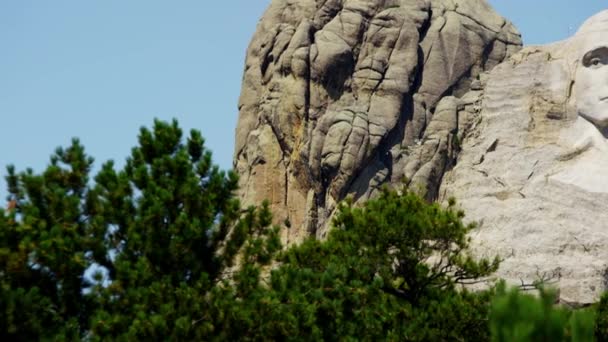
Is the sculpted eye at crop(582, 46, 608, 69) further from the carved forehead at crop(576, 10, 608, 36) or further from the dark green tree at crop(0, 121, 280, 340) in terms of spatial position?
the dark green tree at crop(0, 121, 280, 340)

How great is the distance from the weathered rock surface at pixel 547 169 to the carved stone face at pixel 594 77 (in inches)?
0.9

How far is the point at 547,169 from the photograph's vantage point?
32.8 meters

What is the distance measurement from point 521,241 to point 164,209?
1114cm

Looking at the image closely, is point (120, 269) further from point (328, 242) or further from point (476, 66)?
point (476, 66)

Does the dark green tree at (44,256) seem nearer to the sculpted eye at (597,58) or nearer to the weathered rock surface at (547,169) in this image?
the weathered rock surface at (547,169)

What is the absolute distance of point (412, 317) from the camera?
2616cm

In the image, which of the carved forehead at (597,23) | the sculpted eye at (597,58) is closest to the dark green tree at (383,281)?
the sculpted eye at (597,58)

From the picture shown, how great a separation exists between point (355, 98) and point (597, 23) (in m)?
9.08

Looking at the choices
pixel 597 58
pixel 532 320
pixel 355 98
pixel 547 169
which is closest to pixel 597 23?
pixel 597 58

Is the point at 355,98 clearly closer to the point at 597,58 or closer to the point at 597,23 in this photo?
the point at 597,23

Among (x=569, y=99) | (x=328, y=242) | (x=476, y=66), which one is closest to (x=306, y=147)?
(x=476, y=66)

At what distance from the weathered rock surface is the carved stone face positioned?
0.07 ft

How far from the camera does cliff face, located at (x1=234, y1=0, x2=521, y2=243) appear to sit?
1583 inches

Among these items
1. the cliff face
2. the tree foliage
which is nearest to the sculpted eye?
the cliff face
